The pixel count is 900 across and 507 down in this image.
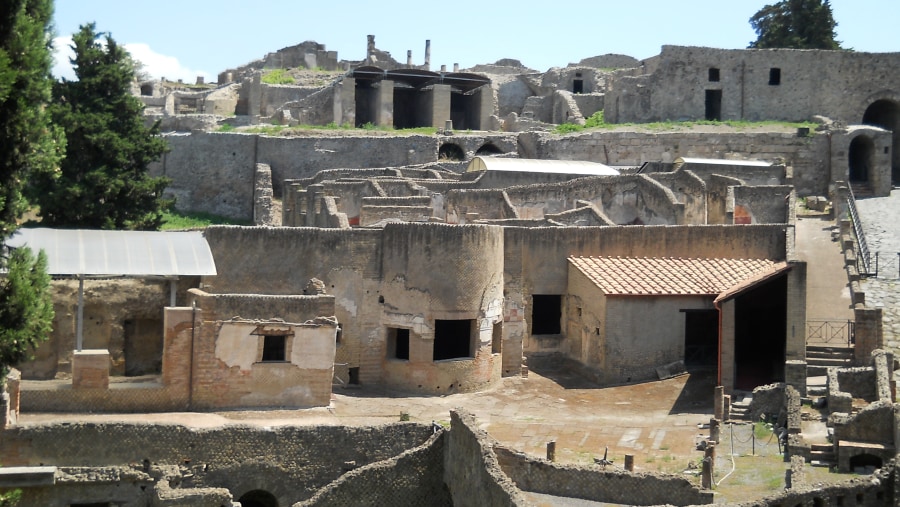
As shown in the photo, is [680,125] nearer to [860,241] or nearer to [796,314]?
[860,241]

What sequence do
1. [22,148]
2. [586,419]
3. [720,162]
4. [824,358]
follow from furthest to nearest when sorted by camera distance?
[720,162], [824,358], [586,419], [22,148]

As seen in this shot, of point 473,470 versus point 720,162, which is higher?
point 720,162

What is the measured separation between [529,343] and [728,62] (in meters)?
23.7

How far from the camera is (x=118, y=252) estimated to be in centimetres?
2647

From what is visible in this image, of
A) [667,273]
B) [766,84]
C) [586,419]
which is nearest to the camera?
[586,419]

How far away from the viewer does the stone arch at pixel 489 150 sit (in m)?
49.3

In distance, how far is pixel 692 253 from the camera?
32500mm

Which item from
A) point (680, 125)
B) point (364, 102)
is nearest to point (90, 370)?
point (680, 125)

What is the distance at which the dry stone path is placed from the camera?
2902cm

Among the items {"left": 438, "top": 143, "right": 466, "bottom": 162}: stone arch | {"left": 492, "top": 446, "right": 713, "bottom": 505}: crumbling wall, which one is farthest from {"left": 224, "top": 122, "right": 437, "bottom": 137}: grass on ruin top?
{"left": 492, "top": 446, "right": 713, "bottom": 505}: crumbling wall

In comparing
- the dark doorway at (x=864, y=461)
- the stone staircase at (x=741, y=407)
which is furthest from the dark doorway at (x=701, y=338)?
the dark doorway at (x=864, y=461)

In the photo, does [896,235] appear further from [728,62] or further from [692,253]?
[728,62]

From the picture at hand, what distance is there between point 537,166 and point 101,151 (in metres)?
14.3

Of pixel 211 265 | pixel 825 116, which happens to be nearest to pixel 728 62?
pixel 825 116
